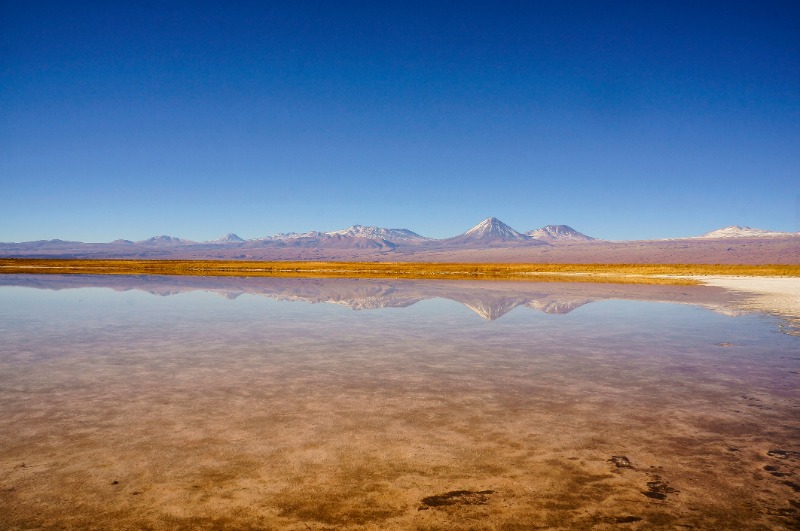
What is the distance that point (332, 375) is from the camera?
309 inches

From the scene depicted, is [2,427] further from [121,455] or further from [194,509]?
[194,509]

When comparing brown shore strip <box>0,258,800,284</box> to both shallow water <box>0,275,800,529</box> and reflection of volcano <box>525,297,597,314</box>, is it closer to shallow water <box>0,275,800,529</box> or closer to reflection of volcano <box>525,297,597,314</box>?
reflection of volcano <box>525,297,597,314</box>

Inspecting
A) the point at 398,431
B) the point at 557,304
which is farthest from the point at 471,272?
the point at 398,431

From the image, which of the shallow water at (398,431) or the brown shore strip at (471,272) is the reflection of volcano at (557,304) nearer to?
the shallow water at (398,431)

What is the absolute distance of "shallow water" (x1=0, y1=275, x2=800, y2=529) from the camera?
377cm

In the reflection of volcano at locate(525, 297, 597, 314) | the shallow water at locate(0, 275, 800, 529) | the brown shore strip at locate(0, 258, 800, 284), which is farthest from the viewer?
the brown shore strip at locate(0, 258, 800, 284)

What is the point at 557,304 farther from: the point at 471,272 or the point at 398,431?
the point at 471,272

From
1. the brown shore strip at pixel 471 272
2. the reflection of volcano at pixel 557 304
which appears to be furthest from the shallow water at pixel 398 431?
the brown shore strip at pixel 471 272

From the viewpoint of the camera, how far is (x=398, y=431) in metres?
5.38

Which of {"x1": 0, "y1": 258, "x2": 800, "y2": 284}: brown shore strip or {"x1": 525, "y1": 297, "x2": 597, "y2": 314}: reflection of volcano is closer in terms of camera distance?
{"x1": 525, "y1": 297, "x2": 597, "y2": 314}: reflection of volcano

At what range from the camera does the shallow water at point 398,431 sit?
12.4 feet

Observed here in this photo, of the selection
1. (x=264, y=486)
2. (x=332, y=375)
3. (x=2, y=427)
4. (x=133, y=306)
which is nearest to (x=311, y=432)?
(x=264, y=486)

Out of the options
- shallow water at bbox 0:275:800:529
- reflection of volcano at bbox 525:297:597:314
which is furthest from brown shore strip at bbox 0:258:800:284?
shallow water at bbox 0:275:800:529

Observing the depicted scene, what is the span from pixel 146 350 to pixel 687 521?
355 inches
